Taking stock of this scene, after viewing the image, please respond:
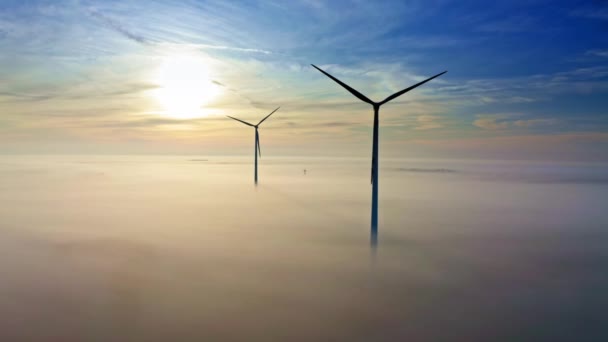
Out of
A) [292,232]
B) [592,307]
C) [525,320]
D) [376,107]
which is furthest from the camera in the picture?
[292,232]

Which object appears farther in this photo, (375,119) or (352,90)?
(352,90)

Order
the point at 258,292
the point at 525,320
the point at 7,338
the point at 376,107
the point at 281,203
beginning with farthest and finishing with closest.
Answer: the point at 281,203
the point at 376,107
the point at 258,292
the point at 525,320
the point at 7,338

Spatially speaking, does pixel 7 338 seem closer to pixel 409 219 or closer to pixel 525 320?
pixel 525 320

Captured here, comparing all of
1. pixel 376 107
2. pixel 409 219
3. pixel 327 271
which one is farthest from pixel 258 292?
pixel 409 219

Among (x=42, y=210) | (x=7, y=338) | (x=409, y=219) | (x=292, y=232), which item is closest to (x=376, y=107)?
(x=292, y=232)

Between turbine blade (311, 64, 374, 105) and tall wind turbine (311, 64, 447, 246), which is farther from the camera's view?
turbine blade (311, 64, 374, 105)

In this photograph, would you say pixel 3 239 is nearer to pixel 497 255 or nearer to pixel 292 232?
pixel 292 232

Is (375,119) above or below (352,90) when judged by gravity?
below

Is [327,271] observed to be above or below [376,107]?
below

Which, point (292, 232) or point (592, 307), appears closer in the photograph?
point (592, 307)

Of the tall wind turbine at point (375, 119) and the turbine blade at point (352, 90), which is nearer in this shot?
the tall wind turbine at point (375, 119)
